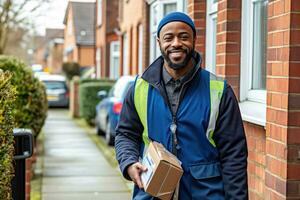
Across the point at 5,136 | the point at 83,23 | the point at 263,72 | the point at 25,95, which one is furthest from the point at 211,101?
the point at 83,23

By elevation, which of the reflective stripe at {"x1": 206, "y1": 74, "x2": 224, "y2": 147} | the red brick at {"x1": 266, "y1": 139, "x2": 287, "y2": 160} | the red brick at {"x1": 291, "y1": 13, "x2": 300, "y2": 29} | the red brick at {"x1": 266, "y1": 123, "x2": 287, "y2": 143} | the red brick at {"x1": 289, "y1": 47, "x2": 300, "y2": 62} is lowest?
the red brick at {"x1": 266, "y1": 139, "x2": 287, "y2": 160}

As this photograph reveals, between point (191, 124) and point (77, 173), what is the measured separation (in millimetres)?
7438

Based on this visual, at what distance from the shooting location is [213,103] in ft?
10.7

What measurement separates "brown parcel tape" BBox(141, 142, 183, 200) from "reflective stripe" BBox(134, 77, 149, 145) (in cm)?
19

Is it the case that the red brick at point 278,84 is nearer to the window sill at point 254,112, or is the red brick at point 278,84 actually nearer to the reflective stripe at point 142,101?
the window sill at point 254,112

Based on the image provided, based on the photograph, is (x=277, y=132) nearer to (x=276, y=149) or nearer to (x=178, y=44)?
(x=276, y=149)

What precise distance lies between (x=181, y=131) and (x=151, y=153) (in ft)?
0.67

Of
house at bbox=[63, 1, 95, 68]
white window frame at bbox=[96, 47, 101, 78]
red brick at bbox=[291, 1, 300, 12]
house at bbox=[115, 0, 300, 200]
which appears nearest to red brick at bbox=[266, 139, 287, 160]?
house at bbox=[115, 0, 300, 200]

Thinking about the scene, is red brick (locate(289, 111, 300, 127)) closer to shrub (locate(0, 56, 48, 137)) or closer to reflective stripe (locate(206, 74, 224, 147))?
reflective stripe (locate(206, 74, 224, 147))

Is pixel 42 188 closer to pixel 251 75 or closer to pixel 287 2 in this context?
pixel 251 75

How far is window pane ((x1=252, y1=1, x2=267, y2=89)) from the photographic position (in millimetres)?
5605

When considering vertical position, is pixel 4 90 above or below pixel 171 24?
below

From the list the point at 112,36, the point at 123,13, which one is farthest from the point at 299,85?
the point at 112,36

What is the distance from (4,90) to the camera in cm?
378
